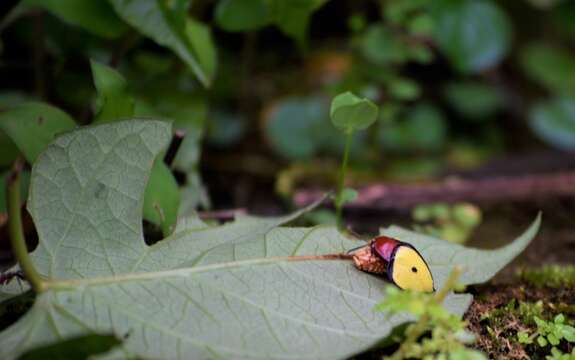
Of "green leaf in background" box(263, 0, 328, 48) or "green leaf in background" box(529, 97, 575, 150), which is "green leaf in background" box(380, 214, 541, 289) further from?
"green leaf in background" box(529, 97, 575, 150)

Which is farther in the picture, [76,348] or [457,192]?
[457,192]

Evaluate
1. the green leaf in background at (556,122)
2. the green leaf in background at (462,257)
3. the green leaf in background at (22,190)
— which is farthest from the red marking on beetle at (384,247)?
the green leaf in background at (556,122)

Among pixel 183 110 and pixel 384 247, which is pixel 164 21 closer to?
pixel 183 110

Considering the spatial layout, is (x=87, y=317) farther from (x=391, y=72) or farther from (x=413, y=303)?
(x=391, y=72)

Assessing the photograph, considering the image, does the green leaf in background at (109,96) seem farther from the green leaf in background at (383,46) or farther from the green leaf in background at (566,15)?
the green leaf in background at (566,15)

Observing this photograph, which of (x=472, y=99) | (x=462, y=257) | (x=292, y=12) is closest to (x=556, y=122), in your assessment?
(x=472, y=99)

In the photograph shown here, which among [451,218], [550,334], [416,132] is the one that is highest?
[550,334]
